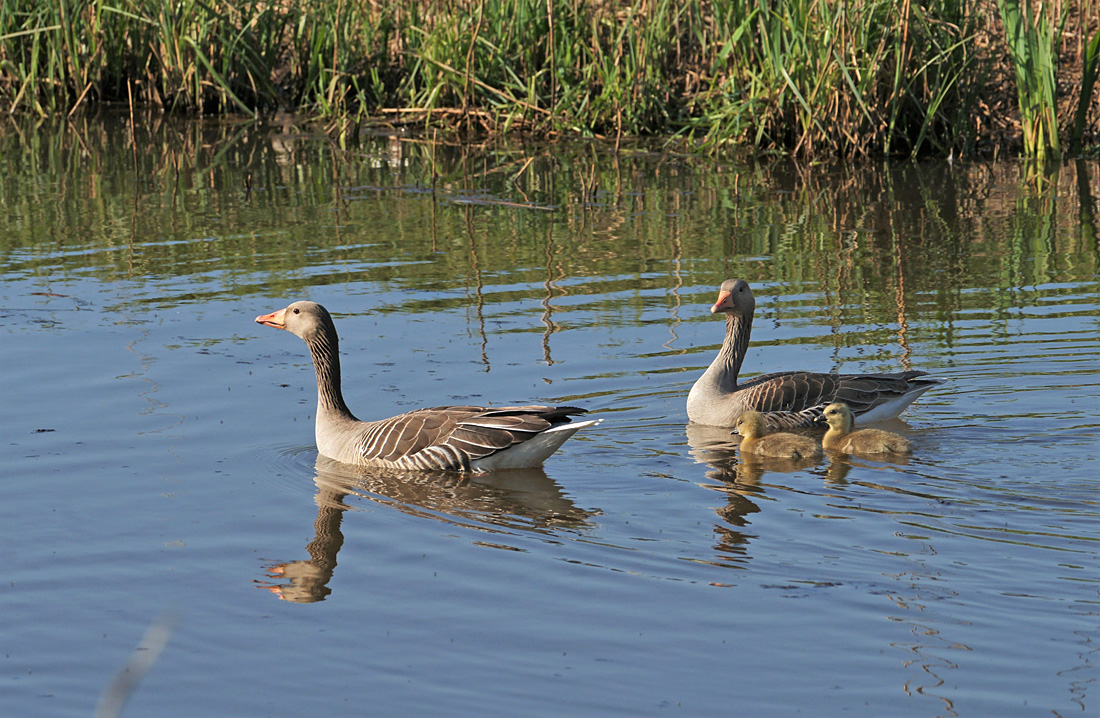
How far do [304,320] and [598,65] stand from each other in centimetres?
1054

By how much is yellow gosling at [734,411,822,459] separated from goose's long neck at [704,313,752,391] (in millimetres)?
446

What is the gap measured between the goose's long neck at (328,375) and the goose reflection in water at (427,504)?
32cm

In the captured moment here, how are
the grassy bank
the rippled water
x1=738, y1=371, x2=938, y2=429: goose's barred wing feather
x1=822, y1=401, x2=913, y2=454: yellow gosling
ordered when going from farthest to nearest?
the grassy bank < x1=738, y1=371, x2=938, y2=429: goose's barred wing feather < x1=822, y1=401, x2=913, y2=454: yellow gosling < the rippled water

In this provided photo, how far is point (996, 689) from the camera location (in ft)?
17.1

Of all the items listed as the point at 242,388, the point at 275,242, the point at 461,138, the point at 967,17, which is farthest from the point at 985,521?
the point at 461,138

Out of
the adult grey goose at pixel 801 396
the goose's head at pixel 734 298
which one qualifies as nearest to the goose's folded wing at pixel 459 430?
the adult grey goose at pixel 801 396

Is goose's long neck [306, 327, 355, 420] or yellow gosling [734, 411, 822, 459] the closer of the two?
yellow gosling [734, 411, 822, 459]

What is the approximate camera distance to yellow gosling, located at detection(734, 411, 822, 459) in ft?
27.8

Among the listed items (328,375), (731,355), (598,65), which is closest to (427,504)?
(328,375)

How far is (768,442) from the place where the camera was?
338 inches

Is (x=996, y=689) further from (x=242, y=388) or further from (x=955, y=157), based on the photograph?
(x=955, y=157)

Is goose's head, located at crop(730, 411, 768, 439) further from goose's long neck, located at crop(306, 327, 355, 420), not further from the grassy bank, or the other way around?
the grassy bank

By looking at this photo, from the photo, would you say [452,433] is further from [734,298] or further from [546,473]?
[734,298]

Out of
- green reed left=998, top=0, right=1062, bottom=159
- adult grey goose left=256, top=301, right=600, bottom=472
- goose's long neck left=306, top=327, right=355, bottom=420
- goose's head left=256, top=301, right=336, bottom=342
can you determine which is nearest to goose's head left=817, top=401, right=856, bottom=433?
adult grey goose left=256, top=301, right=600, bottom=472
